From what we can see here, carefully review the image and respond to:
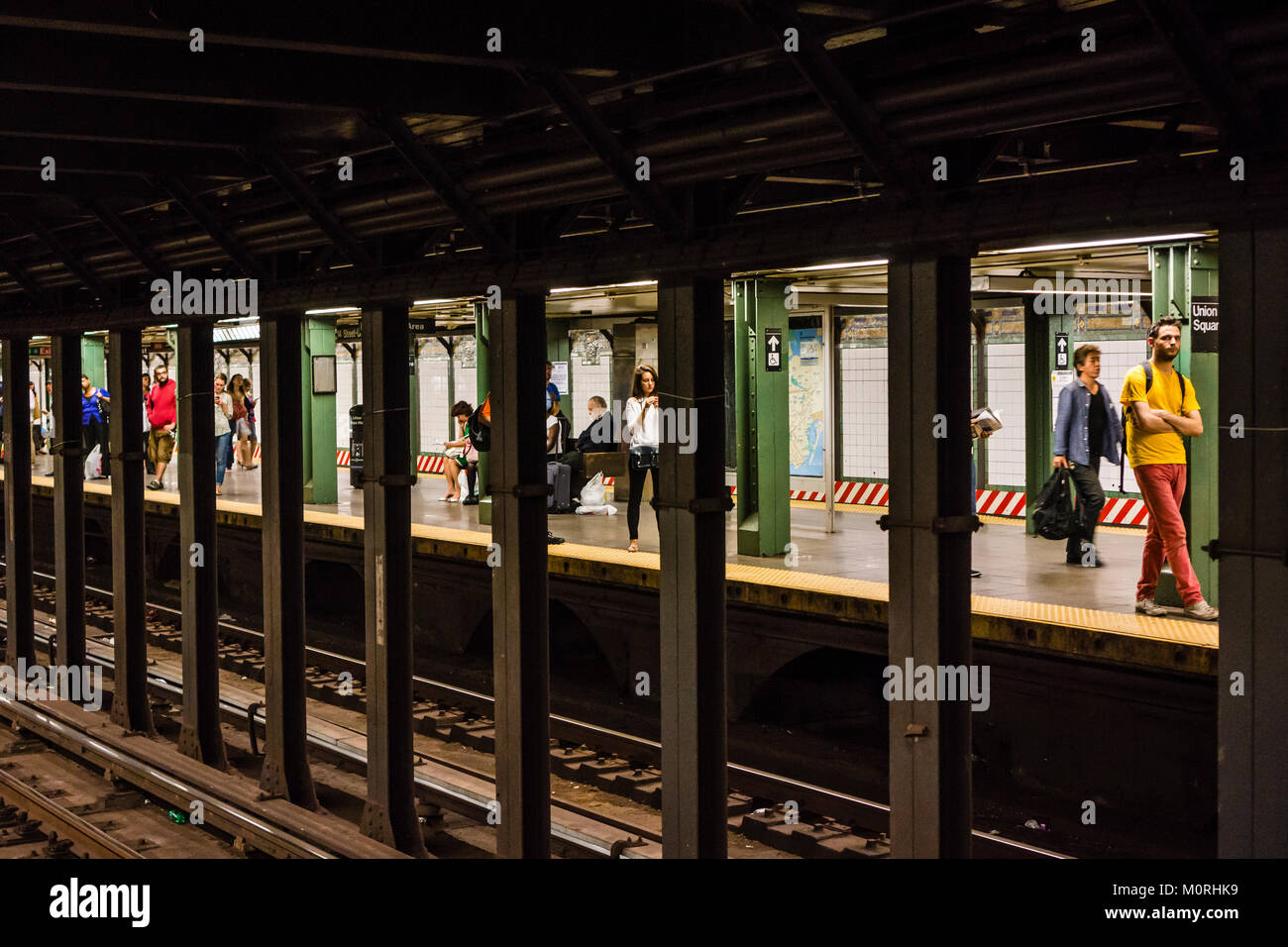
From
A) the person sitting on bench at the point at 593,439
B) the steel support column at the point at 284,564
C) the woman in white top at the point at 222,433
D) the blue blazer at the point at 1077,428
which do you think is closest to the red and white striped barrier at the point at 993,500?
the person sitting on bench at the point at 593,439

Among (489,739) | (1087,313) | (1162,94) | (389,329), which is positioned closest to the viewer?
(1162,94)

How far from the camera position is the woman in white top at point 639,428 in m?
12.1

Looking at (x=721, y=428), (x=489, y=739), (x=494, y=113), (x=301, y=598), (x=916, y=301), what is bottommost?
(x=489, y=739)

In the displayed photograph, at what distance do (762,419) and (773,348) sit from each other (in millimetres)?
682

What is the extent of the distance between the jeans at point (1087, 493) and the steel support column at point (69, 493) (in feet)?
24.7

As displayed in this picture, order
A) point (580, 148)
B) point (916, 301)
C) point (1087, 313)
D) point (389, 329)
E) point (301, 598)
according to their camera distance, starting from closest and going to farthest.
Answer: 1. point (916, 301)
2. point (580, 148)
3. point (389, 329)
4. point (301, 598)
5. point (1087, 313)

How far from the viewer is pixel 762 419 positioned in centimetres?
1343

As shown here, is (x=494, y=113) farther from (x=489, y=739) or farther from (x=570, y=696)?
(x=570, y=696)

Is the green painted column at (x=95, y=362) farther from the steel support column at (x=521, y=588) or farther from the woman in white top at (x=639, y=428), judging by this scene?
the steel support column at (x=521, y=588)

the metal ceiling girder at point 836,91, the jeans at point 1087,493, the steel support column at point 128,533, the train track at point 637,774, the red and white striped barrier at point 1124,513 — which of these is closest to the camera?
Result: the metal ceiling girder at point 836,91

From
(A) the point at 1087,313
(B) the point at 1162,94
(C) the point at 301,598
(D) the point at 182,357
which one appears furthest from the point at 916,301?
Result: (A) the point at 1087,313

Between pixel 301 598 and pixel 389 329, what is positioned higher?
pixel 389 329

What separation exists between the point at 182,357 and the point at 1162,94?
693 cm
